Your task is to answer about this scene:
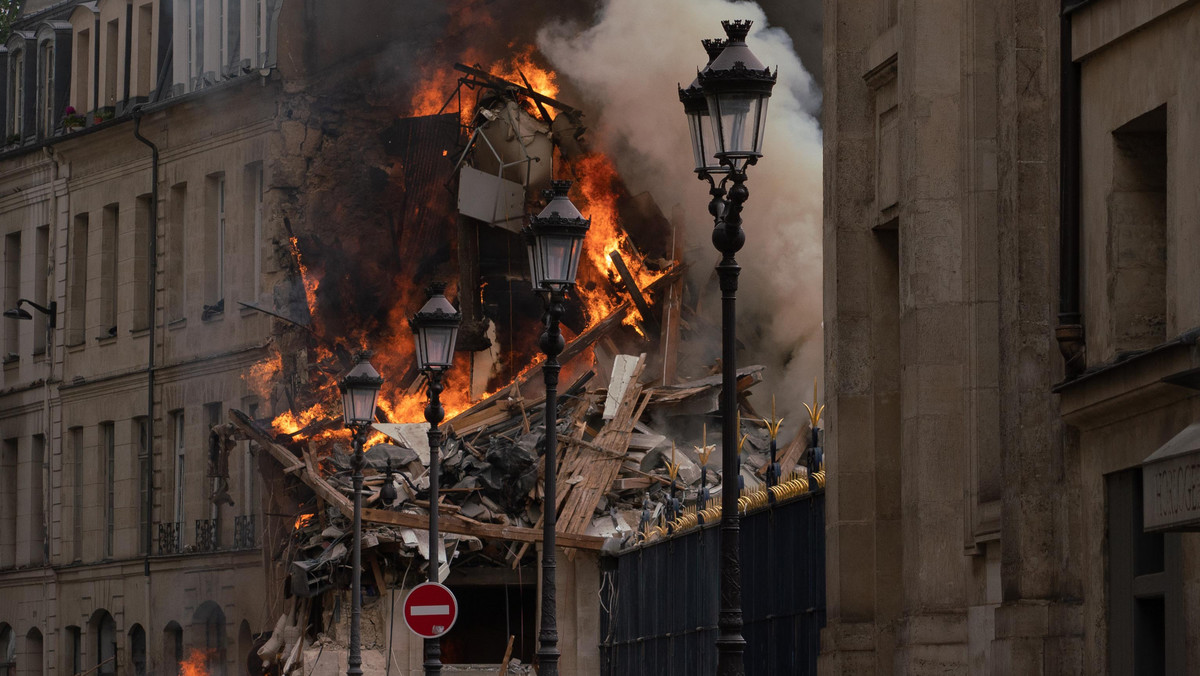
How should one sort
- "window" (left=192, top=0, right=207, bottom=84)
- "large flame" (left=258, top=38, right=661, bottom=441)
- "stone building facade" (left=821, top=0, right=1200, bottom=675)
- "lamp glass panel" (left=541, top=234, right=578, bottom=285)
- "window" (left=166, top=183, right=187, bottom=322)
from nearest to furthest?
"stone building facade" (left=821, top=0, right=1200, bottom=675) → "lamp glass panel" (left=541, top=234, right=578, bottom=285) → "large flame" (left=258, top=38, right=661, bottom=441) → "window" (left=192, top=0, right=207, bottom=84) → "window" (left=166, top=183, right=187, bottom=322)

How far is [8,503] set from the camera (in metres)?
57.6

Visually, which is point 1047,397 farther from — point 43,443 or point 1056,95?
point 43,443

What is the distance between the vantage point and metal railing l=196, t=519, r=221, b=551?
157ft

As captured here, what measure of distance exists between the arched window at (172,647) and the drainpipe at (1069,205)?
36.3 meters

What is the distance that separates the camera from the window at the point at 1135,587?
1259cm

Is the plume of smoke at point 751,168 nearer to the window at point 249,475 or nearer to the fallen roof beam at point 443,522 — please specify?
the fallen roof beam at point 443,522

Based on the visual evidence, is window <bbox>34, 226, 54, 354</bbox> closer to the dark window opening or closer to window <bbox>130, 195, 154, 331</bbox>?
window <bbox>130, 195, 154, 331</bbox>

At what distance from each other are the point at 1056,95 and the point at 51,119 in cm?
4607

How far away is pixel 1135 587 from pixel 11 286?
48376 millimetres

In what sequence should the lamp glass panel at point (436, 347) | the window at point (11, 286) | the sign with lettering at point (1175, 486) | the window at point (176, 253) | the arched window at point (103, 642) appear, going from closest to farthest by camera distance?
the sign with lettering at point (1175, 486) < the lamp glass panel at point (436, 347) < the arched window at point (103, 642) < the window at point (176, 253) < the window at point (11, 286)

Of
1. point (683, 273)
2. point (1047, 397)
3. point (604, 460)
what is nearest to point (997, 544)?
point (1047, 397)

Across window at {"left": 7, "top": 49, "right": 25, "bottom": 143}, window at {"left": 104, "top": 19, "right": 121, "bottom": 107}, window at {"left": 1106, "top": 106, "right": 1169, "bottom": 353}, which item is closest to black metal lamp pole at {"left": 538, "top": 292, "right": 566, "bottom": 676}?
window at {"left": 1106, "top": 106, "right": 1169, "bottom": 353}

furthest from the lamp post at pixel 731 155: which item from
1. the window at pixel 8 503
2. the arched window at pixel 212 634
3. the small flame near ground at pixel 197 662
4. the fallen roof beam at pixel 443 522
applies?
the window at pixel 8 503

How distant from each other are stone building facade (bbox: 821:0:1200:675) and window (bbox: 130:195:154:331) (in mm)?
36985
